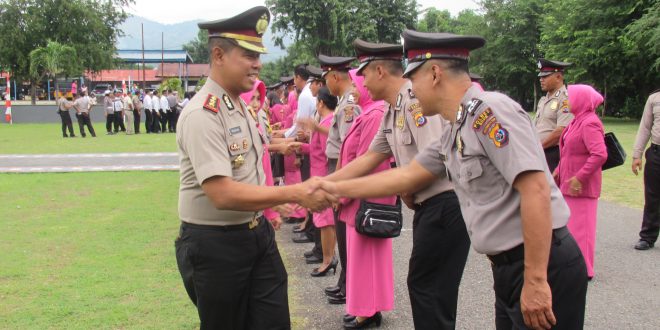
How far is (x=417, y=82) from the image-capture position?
2.95m

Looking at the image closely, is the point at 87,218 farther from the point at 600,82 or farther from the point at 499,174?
the point at 600,82

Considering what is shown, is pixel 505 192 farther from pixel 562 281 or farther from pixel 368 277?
pixel 368 277

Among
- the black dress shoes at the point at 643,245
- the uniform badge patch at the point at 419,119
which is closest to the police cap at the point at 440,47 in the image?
the uniform badge patch at the point at 419,119

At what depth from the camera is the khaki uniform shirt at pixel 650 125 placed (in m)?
6.79

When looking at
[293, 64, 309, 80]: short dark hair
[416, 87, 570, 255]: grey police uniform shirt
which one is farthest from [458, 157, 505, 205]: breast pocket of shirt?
[293, 64, 309, 80]: short dark hair

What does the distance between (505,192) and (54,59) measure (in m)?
43.9

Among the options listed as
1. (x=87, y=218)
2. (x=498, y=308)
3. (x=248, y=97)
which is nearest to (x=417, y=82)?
(x=498, y=308)

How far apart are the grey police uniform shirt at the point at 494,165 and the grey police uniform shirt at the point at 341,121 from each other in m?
2.53

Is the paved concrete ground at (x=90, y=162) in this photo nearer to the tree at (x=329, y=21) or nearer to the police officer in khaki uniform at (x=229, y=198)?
the police officer in khaki uniform at (x=229, y=198)

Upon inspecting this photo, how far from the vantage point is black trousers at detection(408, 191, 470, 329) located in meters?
3.76

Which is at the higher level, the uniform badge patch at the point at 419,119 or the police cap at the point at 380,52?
the police cap at the point at 380,52

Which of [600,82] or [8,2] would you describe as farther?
[8,2]

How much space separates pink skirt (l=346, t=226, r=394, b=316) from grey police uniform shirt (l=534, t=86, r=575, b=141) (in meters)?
2.73

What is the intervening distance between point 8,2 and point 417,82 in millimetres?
50965
